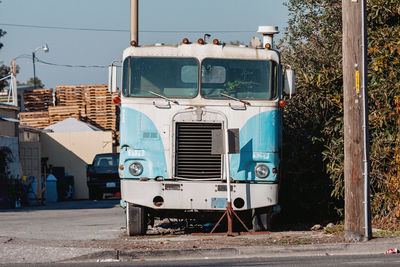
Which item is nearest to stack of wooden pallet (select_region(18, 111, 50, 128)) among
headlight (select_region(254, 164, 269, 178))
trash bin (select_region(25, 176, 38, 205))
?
trash bin (select_region(25, 176, 38, 205))

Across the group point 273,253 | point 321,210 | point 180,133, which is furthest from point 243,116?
point 321,210

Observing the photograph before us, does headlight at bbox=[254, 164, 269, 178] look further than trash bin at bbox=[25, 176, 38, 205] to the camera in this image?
No

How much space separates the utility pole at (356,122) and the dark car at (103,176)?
20782 mm

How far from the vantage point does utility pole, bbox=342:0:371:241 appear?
37.4 ft

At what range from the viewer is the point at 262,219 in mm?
13273

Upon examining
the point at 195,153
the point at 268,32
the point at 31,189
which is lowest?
the point at 31,189

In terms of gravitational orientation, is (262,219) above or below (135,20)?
below

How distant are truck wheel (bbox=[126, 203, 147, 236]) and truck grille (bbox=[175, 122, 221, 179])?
39.3 inches

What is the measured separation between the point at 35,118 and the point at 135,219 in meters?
32.8

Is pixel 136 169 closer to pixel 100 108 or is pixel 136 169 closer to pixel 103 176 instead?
pixel 103 176

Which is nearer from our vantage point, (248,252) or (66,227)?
(248,252)

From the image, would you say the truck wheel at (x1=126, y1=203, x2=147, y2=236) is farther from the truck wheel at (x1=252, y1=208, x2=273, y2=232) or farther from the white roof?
the white roof

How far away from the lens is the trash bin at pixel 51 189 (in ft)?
110

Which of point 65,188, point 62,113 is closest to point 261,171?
point 65,188
